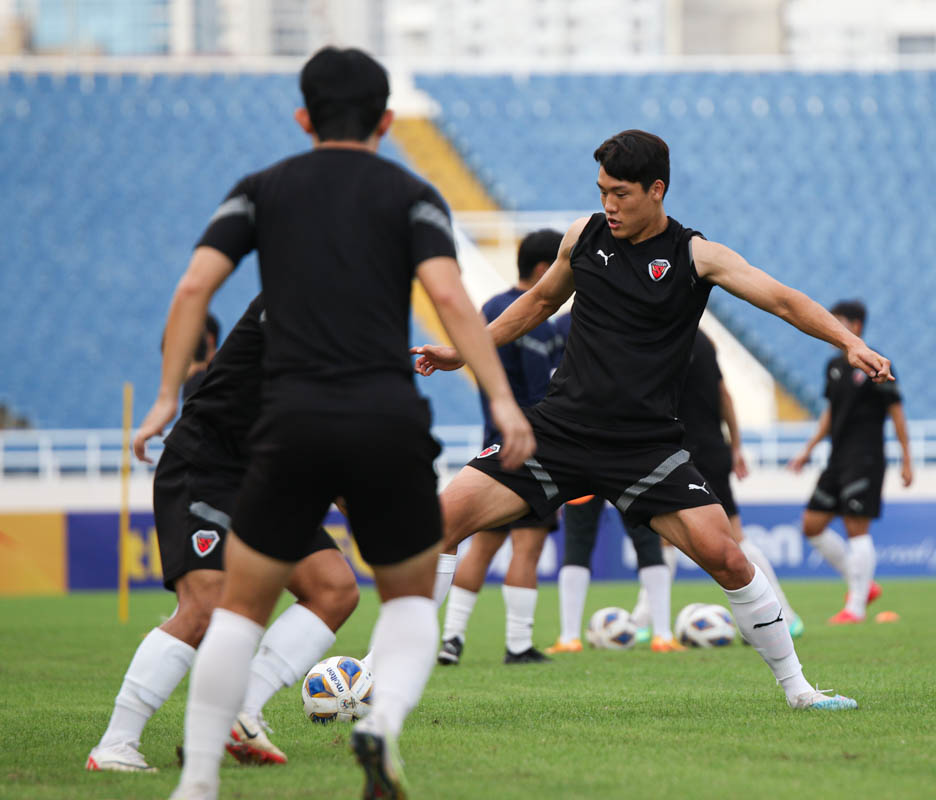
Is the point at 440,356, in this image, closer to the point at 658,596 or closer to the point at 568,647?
the point at 568,647

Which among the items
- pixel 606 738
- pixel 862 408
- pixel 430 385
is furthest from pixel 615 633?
pixel 430 385

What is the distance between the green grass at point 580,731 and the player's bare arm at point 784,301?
1.36 meters

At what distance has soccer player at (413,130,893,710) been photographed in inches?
217

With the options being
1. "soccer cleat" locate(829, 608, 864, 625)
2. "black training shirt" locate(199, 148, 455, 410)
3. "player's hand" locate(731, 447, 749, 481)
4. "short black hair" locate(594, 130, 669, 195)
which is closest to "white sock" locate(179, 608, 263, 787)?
"black training shirt" locate(199, 148, 455, 410)

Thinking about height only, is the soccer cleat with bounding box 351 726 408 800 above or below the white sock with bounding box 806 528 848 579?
above

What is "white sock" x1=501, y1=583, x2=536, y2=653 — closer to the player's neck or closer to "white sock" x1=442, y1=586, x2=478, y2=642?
"white sock" x1=442, y1=586, x2=478, y2=642

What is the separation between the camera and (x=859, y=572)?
1165 cm

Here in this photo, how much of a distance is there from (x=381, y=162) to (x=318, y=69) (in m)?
0.29

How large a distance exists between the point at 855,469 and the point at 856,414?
49 cm

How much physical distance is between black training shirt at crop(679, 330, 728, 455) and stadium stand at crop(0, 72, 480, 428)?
14.1m

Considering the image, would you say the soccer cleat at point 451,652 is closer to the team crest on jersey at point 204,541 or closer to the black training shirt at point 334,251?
the team crest on jersey at point 204,541

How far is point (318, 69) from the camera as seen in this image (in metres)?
3.72

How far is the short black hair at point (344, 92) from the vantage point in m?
3.73

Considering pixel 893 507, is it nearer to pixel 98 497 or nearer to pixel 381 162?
pixel 98 497
